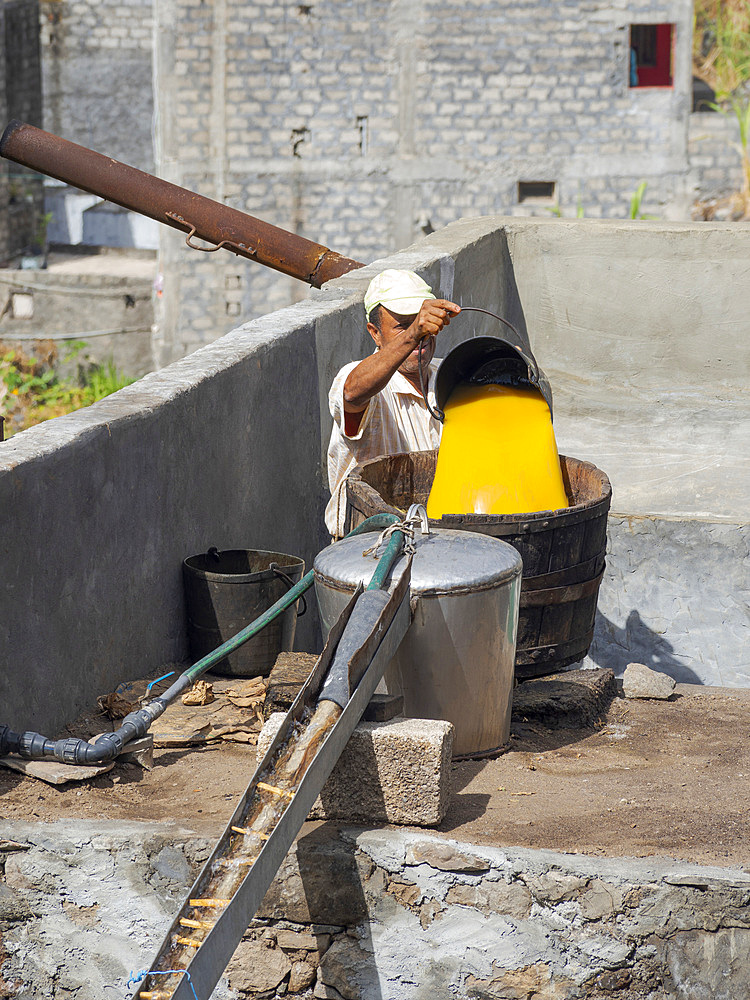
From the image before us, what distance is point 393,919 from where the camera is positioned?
3.02m

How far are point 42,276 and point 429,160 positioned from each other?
721 centimetres

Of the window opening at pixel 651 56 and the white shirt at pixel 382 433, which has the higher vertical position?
the window opening at pixel 651 56

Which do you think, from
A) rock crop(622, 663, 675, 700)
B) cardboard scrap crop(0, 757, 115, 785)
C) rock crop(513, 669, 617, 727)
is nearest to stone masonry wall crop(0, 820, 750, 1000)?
cardboard scrap crop(0, 757, 115, 785)

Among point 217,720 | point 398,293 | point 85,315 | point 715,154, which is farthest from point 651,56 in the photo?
point 217,720

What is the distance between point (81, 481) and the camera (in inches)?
146

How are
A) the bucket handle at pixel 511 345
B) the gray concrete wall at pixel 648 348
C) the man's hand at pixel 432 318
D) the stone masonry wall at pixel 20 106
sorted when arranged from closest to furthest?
1. the man's hand at pixel 432 318
2. the bucket handle at pixel 511 345
3. the gray concrete wall at pixel 648 348
4. the stone masonry wall at pixel 20 106

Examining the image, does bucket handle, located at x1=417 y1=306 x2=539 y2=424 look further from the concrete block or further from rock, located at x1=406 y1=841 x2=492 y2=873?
rock, located at x1=406 y1=841 x2=492 y2=873

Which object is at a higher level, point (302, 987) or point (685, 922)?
point (685, 922)

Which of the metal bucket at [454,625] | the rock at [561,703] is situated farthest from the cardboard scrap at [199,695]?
the rock at [561,703]

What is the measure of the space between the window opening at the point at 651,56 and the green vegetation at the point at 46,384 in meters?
8.87

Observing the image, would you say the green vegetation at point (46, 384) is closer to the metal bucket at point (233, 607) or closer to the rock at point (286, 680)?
the metal bucket at point (233, 607)

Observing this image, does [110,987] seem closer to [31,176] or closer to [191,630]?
[191,630]

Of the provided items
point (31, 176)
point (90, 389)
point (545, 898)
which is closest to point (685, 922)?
point (545, 898)

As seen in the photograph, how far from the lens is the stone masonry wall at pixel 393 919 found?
290cm
